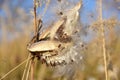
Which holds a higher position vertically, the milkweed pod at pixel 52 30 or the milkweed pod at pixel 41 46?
the milkweed pod at pixel 52 30

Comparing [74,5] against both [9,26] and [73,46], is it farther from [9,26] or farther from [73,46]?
[9,26]

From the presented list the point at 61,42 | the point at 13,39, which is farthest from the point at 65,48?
the point at 13,39

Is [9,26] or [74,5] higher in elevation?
[74,5]

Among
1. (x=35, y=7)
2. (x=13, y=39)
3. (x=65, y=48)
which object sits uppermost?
(x=35, y=7)

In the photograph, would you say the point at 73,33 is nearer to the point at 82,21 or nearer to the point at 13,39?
the point at 82,21

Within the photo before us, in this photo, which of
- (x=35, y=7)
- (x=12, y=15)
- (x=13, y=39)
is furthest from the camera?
(x=13, y=39)

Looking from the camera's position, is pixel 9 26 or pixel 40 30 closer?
pixel 40 30

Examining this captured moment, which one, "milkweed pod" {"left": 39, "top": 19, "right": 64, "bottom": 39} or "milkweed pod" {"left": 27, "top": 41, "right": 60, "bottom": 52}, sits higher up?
"milkweed pod" {"left": 39, "top": 19, "right": 64, "bottom": 39}

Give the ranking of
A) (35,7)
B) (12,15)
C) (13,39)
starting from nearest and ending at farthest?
(35,7) < (12,15) < (13,39)
